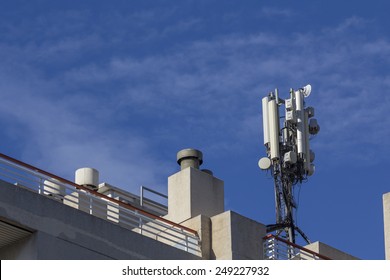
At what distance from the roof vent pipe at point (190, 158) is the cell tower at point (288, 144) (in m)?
10.8

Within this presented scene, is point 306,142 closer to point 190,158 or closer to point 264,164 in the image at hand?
point 264,164

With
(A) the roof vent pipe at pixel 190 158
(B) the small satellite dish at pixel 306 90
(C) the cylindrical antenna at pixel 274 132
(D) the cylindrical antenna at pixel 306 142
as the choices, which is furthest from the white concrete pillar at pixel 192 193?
(B) the small satellite dish at pixel 306 90

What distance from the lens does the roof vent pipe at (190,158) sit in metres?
29.6

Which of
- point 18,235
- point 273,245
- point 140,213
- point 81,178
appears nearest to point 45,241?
point 18,235

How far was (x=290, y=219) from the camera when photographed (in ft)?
138

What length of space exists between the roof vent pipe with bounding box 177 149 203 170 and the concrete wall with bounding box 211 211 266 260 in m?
2.39

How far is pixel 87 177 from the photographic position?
120ft

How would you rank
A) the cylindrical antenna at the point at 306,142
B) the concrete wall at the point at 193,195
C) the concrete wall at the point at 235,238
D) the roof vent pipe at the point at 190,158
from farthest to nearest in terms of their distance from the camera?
the cylindrical antenna at the point at 306,142 < the roof vent pipe at the point at 190,158 < the concrete wall at the point at 193,195 < the concrete wall at the point at 235,238

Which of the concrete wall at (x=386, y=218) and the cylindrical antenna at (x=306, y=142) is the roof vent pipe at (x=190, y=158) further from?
the cylindrical antenna at (x=306, y=142)

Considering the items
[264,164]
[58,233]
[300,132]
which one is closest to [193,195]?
[58,233]

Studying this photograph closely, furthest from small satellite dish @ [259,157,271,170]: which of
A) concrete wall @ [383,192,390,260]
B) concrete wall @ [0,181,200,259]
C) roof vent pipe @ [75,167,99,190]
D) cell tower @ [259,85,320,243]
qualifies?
concrete wall @ [0,181,200,259]

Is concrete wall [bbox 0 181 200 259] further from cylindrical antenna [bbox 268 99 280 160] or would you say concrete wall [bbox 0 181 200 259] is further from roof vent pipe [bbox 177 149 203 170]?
cylindrical antenna [bbox 268 99 280 160]

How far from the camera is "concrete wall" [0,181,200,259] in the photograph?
24.1 metres
